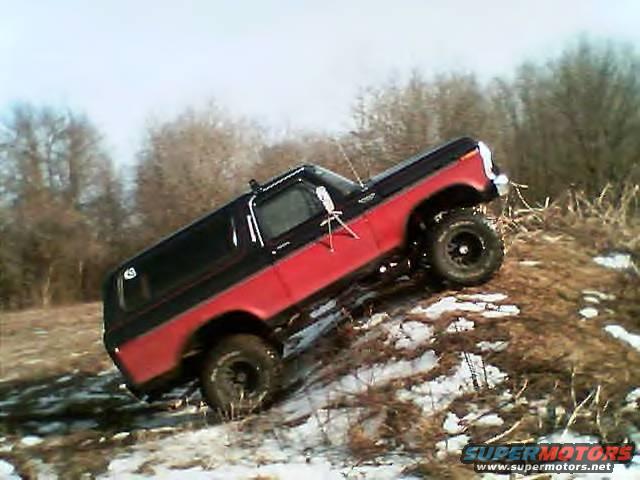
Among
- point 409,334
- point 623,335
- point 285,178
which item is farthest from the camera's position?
point 285,178

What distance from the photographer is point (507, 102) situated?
33.5m

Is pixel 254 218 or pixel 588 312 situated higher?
pixel 254 218

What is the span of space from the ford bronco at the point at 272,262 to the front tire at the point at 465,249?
0.04 ft

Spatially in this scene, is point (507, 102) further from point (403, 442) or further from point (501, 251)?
point (403, 442)

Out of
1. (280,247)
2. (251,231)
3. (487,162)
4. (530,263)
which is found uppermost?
(487,162)

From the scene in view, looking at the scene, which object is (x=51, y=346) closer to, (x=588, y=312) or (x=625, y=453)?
(x=588, y=312)

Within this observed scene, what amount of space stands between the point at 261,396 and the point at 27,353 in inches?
433

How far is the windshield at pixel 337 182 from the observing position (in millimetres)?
7984

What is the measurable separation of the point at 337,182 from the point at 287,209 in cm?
62

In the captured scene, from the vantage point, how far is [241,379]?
7.69m

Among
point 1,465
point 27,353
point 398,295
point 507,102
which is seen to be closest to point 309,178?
point 398,295

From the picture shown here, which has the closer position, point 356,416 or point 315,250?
point 356,416

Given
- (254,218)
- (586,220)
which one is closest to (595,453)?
(254,218)

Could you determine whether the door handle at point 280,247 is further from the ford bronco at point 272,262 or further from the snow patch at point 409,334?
the snow patch at point 409,334
